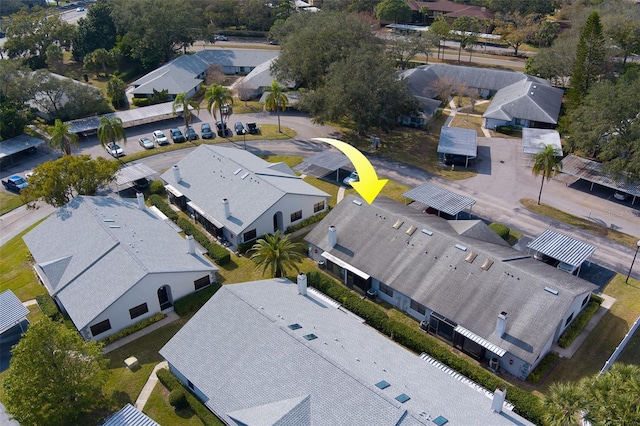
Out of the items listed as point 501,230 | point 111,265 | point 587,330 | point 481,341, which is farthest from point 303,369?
point 501,230

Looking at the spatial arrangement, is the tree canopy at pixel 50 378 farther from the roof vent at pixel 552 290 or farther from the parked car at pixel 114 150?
the parked car at pixel 114 150

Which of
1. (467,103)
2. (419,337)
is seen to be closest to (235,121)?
(467,103)

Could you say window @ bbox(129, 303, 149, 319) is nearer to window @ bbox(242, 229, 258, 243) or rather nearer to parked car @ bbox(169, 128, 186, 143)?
window @ bbox(242, 229, 258, 243)

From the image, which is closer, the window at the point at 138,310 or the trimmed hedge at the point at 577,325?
the trimmed hedge at the point at 577,325

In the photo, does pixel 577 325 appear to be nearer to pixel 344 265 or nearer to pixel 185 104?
pixel 344 265

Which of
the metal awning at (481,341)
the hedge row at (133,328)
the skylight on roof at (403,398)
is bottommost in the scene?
the hedge row at (133,328)

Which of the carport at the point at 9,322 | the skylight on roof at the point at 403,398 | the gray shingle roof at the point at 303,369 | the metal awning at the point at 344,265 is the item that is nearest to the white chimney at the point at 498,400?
the gray shingle roof at the point at 303,369

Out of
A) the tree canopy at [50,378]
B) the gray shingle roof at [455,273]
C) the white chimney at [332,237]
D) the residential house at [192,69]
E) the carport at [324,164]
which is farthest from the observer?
the residential house at [192,69]
